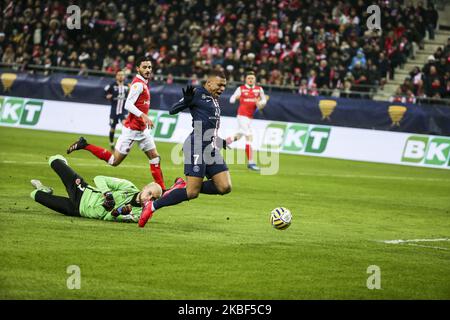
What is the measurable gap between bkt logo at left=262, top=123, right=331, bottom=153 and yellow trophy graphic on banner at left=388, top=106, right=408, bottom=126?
7.38 ft

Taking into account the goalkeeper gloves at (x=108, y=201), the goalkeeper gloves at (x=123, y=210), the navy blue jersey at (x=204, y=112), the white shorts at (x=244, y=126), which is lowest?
the white shorts at (x=244, y=126)

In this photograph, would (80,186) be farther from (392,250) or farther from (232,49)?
(232,49)

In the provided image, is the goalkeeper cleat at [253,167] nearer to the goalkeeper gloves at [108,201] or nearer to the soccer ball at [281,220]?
the soccer ball at [281,220]

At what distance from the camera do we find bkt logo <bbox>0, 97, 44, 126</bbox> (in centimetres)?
3609

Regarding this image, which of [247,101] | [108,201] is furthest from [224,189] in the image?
[247,101]

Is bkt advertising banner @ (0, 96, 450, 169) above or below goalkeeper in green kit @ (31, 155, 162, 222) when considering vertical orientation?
below

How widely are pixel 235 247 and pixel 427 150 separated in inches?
697

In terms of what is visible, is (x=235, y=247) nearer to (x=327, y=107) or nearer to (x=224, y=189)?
(x=224, y=189)

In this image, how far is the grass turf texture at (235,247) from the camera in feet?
30.5

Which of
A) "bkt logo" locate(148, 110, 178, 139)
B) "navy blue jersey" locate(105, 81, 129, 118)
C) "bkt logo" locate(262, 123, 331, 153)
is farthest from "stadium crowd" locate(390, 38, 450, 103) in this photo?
"navy blue jersey" locate(105, 81, 129, 118)

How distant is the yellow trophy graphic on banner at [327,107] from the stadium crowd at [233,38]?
34.5 inches

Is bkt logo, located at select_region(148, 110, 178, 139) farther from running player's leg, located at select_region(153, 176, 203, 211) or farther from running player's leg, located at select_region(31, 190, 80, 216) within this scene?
running player's leg, located at select_region(153, 176, 203, 211)

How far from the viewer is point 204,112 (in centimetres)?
1338

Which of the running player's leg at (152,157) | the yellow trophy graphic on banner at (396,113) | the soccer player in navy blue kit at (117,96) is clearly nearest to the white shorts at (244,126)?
the soccer player in navy blue kit at (117,96)
